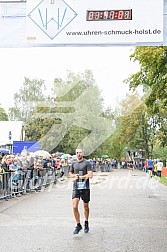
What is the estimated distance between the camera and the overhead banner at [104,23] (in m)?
11.7

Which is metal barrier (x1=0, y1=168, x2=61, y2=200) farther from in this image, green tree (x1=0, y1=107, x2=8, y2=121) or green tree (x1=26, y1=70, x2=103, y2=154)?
green tree (x1=0, y1=107, x2=8, y2=121)

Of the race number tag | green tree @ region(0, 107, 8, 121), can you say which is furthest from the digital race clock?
green tree @ region(0, 107, 8, 121)

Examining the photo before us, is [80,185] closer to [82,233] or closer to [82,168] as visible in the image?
[82,168]

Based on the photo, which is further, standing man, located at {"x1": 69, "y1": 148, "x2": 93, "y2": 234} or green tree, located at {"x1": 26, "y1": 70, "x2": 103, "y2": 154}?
green tree, located at {"x1": 26, "y1": 70, "x2": 103, "y2": 154}

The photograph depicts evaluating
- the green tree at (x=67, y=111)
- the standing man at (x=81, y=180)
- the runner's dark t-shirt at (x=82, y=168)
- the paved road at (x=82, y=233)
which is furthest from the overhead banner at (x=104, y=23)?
the green tree at (x=67, y=111)

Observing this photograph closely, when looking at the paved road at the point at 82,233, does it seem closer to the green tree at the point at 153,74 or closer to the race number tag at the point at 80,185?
the race number tag at the point at 80,185

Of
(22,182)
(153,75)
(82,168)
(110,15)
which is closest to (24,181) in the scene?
(22,182)

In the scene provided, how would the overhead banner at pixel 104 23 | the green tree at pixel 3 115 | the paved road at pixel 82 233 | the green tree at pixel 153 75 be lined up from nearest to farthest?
the paved road at pixel 82 233, the overhead banner at pixel 104 23, the green tree at pixel 153 75, the green tree at pixel 3 115

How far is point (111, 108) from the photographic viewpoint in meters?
84.9

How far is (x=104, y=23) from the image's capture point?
1167cm

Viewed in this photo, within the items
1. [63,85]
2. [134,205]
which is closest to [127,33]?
[134,205]

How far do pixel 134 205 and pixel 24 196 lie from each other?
5.07 meters

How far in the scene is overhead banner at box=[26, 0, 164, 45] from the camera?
11.7 m

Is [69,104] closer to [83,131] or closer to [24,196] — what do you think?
[83,131]
